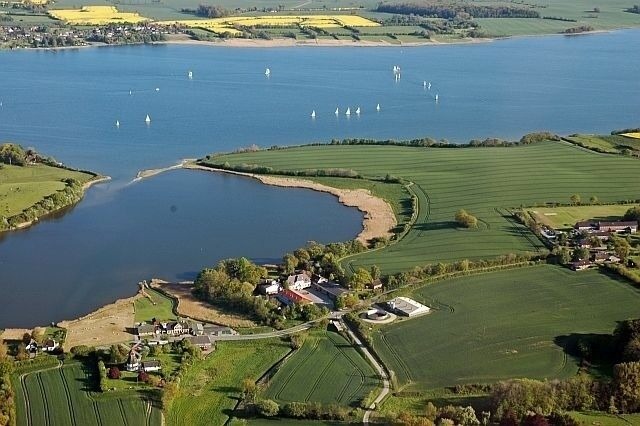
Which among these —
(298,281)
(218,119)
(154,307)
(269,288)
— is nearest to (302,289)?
(298,281)

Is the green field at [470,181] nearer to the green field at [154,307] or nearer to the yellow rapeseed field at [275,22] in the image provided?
the green field at [154,307]

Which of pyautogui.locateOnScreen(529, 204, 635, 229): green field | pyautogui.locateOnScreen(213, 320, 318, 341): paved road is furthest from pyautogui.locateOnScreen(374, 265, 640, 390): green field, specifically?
pyautogui.locateOnScreen(529, 204, 635, 229): green field

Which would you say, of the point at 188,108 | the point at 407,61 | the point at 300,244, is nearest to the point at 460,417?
the point at 300,244

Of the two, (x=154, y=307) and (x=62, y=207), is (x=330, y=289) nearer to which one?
(x=154, y=307)

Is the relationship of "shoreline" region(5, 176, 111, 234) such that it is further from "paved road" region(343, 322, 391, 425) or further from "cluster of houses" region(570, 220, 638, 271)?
"cluster of houses" region(570, 220, 638, 271)

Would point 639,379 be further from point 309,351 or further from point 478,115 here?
point 478,115
